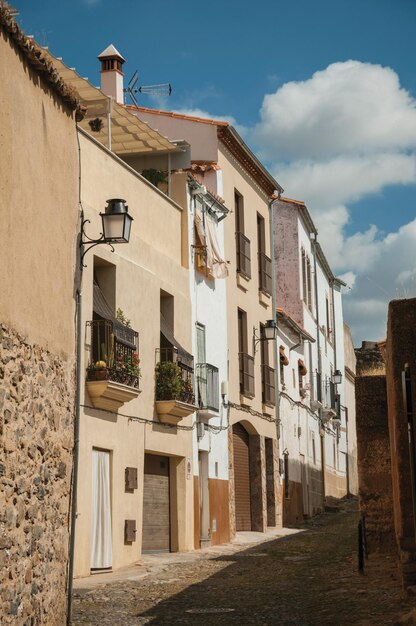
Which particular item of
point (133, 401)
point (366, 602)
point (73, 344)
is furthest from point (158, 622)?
point (133, 401)

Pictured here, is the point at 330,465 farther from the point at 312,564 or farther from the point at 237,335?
the point at 312,564

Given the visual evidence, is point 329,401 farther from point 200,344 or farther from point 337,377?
point 200,344

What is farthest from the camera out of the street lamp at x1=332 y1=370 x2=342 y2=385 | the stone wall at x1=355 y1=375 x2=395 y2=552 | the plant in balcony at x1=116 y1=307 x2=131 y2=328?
the street lamp at x1=332 y1=370 x2=342 y2=385

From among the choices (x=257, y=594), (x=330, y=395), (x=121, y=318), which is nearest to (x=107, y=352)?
(x=121, y=318)

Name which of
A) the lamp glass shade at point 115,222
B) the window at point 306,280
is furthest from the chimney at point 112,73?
the window at point 306,280

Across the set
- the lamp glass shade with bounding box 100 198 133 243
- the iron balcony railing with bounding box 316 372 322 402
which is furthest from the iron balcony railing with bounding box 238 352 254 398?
the lamp glass shade with bounding box 100 198 133 243

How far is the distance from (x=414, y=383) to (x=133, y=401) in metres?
8.05

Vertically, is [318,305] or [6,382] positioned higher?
[318,305]

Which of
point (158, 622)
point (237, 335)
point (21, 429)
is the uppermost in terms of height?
point (237, 335)

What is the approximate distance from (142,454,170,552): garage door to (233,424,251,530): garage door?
573 centimetres

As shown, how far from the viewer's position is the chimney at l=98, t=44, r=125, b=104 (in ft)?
82.0

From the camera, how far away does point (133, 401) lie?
18.7 metres

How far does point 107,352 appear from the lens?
17.0m

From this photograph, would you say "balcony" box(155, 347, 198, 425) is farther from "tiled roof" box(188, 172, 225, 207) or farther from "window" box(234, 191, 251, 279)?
"window" box(234, 191, 251, 279)
